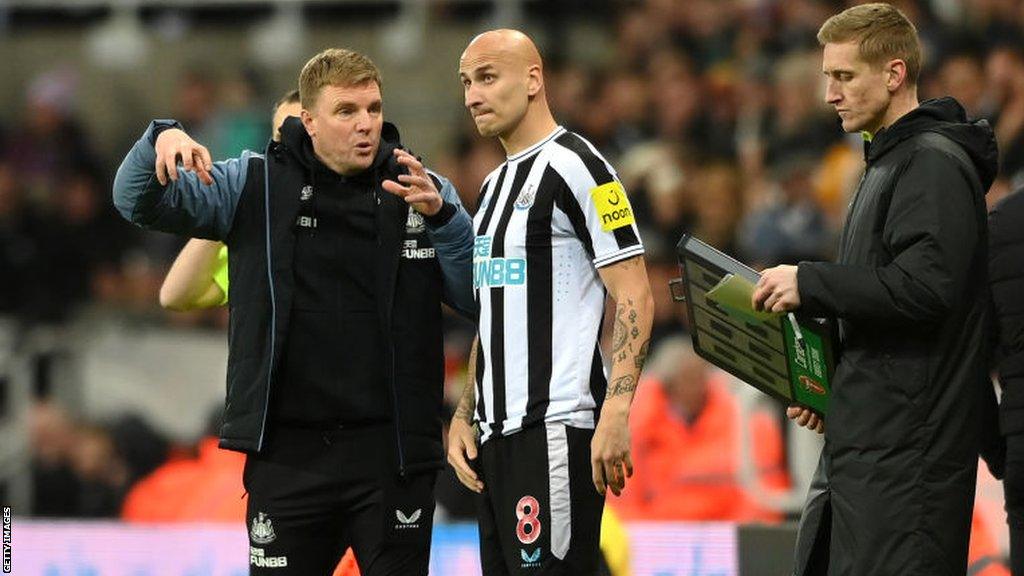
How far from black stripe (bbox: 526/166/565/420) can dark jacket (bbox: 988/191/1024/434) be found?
3.80ft

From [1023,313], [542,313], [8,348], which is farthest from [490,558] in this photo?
[8,348]

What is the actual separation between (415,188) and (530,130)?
350mm

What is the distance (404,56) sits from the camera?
12891 millimetres

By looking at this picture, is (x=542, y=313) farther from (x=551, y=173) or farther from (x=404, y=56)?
(x=404, y=56)

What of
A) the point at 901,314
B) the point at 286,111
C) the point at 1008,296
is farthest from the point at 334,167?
the point at 1008,296

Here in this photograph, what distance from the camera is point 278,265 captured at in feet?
15.2

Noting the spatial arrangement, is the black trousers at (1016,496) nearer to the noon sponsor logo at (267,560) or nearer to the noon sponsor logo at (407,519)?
the noon sponsor logo at (407,519)

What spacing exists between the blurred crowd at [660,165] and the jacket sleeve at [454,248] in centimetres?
303

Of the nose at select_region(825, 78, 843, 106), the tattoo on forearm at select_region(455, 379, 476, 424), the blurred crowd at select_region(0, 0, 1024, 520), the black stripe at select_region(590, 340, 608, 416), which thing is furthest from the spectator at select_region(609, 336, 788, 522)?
the nose at select_region(825, 78, 843, 106)

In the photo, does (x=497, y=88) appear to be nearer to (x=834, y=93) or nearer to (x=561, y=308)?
(x=561, y=308)

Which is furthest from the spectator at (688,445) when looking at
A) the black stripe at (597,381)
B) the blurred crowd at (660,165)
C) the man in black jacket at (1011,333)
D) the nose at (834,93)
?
the nose at (834,93)

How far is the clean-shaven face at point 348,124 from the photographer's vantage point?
4652 millimetres

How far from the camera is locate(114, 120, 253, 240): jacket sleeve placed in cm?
452

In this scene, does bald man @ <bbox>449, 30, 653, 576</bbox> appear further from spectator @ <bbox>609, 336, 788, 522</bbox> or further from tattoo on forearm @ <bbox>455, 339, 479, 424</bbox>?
spectator @ <bbox>609, 336, 788, 522</bbox>
